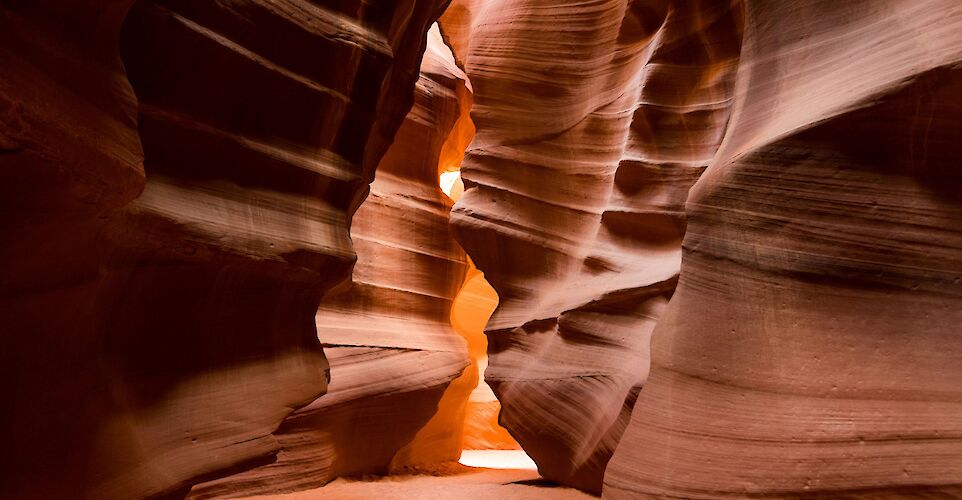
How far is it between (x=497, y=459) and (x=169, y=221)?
7018mm

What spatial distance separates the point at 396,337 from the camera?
6.26m

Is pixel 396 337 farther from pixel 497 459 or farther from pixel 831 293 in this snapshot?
pixel 831 293

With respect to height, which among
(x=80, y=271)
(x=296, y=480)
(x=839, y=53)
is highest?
(x=839, y=53)

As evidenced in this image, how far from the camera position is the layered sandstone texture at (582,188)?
4.87 m

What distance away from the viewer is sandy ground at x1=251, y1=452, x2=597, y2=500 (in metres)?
4.89

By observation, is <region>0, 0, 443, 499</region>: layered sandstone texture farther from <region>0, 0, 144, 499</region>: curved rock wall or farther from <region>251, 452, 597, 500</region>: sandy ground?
<region>251, 452, 597, 500</region>: sandy ground

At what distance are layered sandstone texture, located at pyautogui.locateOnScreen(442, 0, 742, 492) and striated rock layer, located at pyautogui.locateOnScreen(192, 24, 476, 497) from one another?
890mm

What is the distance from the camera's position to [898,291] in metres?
2.30

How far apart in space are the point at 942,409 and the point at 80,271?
8.69 feet

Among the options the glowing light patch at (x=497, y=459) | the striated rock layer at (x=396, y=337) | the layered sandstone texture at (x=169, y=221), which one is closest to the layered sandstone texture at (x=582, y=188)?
the striated rock layer at (x=396, y=337)

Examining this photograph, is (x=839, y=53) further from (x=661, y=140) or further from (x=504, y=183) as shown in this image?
(x=504, y=183)

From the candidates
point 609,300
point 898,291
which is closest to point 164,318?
point 898,291

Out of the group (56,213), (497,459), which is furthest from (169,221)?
(497,459)

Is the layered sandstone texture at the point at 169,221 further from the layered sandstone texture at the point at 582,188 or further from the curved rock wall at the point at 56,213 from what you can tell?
the layered sandstone texture at the point at 582,188
